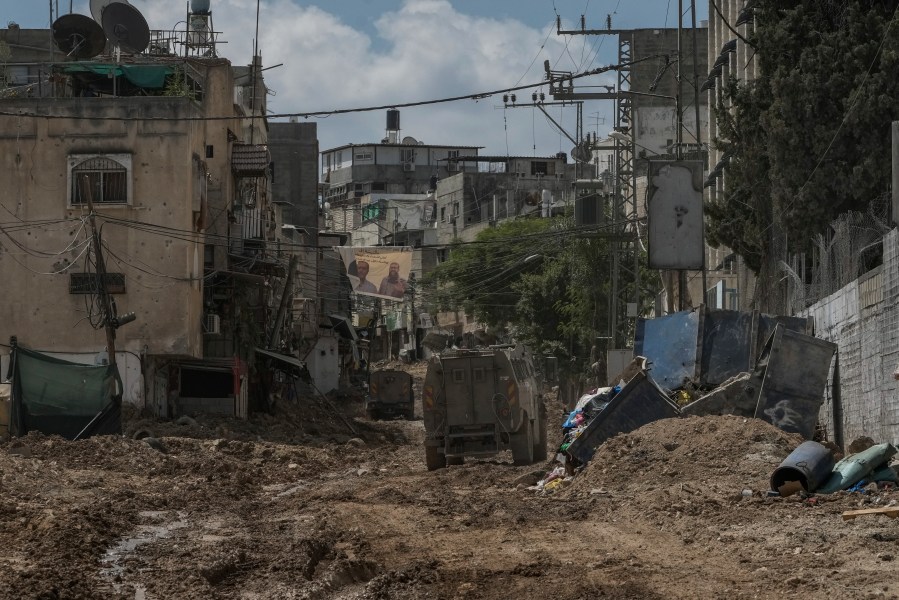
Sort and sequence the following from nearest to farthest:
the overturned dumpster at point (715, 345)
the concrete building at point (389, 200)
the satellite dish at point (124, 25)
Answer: the overturned dumpster at point (715, 345) < the satellite dish at point (124, 25) < the concrete building at point (389, 200)

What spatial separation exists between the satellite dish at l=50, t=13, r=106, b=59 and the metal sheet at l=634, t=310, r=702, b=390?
22.3 metres

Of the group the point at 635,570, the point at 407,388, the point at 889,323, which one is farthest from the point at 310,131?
the point at 635,570

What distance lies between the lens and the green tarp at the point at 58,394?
26.6m

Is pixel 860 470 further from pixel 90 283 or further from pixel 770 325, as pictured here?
pixel 90 283

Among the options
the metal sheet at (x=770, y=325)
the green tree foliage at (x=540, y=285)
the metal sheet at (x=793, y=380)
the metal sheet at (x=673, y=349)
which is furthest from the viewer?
the green tree foliage at (x=540, y=285)

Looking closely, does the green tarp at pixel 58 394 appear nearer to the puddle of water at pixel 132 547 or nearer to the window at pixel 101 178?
the puddle of water at pixel 132 547

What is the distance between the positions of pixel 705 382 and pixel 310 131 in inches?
2147

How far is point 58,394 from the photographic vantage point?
Result: 27.2 meters

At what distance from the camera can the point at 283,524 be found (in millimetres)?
15844

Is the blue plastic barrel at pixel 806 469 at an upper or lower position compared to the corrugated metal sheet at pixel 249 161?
lower

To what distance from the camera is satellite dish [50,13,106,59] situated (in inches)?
1581

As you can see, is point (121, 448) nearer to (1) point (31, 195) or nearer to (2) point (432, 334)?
(1) point (31, 195)

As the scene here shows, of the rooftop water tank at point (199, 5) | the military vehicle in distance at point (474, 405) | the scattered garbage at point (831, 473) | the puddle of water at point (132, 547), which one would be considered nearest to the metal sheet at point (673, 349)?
the military vehicle in distance at point (474, 405)

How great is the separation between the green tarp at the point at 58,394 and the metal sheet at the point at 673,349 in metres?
10.5
